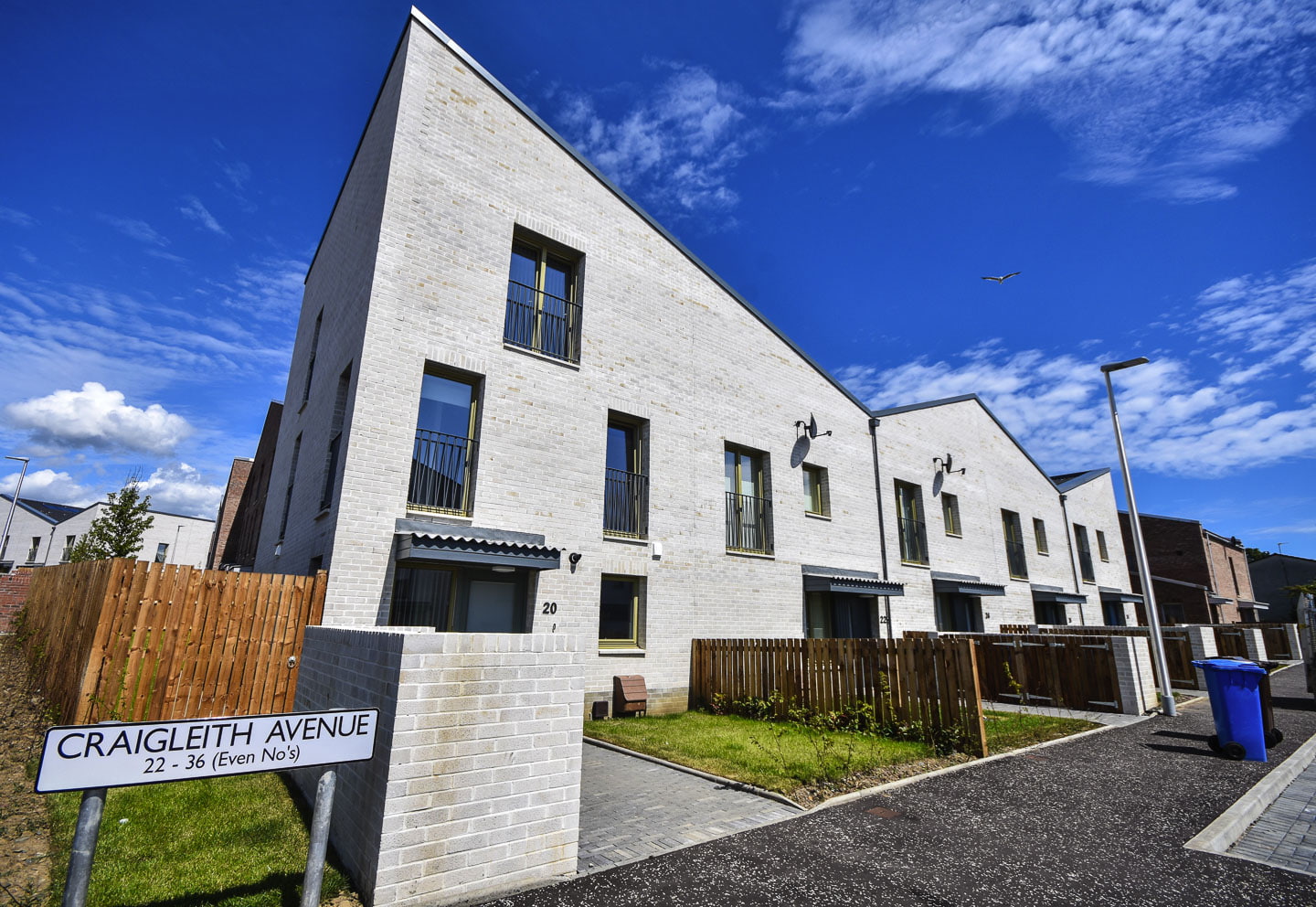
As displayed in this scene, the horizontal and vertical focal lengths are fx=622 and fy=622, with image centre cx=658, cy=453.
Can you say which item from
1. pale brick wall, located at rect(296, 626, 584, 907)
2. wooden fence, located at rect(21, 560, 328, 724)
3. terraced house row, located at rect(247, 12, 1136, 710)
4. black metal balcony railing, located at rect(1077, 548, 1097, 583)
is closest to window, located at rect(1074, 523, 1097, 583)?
black metal balcony railing, located at rect(1077, 548, 1097, 583)

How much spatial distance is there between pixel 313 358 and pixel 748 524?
10501mm

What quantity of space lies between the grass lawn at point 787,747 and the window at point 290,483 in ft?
24.4

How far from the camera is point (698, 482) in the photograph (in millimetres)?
13133

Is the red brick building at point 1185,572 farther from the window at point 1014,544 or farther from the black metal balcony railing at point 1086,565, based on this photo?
the window at point 1014,544

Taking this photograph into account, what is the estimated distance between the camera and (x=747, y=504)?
14258 millimetres

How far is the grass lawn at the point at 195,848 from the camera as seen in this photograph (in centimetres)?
367

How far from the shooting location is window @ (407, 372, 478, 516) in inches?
379

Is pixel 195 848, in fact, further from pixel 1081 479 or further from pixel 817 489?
pixel 1081 479

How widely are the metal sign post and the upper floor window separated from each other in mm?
26083

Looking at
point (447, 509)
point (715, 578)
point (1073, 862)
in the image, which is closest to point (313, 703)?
point (447, 509)

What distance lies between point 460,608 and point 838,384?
39.3 feet

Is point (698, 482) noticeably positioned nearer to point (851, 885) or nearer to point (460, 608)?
point (460, 608)

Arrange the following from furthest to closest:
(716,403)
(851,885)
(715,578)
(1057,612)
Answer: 1. (1057,612)
2. (716,403)
3. (715,578)
4. (851,885)

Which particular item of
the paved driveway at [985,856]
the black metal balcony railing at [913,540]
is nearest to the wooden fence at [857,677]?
the paved driveway at [985,856]
